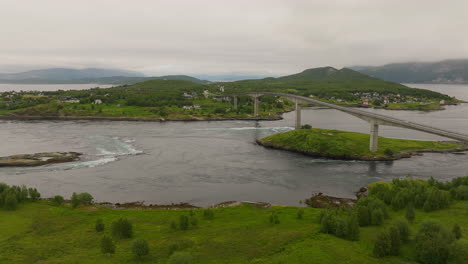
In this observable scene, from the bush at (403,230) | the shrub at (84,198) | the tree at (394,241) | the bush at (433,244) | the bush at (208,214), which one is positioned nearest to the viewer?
the bush at (433,244)

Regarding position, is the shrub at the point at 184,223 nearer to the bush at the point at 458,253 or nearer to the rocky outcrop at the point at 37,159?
the bush at the point at 458,253

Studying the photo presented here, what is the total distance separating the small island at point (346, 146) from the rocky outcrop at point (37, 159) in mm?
53467

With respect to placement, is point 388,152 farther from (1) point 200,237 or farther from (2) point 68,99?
(2) point 68,99

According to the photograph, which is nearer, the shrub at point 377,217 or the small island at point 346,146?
the shrub at point 377,217

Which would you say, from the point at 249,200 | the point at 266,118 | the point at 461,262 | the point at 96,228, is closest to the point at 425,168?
the point at 249,200

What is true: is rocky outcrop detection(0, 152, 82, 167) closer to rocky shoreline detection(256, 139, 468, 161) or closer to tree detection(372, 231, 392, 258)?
rocky shoreline detection(256, 139, 468, 161)

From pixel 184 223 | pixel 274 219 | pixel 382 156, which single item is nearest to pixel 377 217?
pixel 274 219

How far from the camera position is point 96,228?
119 ft

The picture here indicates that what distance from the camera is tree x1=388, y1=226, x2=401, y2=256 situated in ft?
93.5

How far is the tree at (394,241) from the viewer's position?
28.5 meters

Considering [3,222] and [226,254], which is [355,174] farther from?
[3,222]

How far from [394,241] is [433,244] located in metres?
3.09

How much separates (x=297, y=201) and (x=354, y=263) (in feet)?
79.8

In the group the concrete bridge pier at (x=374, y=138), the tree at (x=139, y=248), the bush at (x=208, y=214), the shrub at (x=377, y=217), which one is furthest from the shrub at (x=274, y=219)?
the concrete bridge pier at (x=374, y=138)
